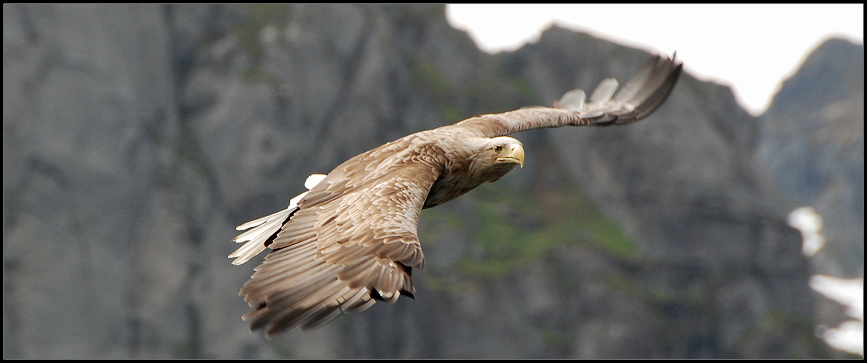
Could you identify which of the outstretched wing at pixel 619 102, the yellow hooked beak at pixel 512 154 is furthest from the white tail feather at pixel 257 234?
the outstretched wing at pixel 619 102

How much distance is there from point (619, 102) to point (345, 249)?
9563 mm

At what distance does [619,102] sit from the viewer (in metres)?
18.1

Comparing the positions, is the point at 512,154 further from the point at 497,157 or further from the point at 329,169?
the point at 329,169

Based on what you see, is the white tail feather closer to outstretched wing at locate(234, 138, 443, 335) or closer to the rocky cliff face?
outstretched wing at locate(234, 138, 443, 335)

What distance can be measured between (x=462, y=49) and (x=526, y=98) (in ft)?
22.7

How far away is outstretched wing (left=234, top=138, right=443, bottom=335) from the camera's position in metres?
8.91

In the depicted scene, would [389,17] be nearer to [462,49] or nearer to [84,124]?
[462,49]

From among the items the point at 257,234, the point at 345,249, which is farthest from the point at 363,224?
the point at 257,234

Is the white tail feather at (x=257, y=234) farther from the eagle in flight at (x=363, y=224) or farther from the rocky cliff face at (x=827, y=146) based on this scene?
A: the rocky cliff face at (x=827, y=146)

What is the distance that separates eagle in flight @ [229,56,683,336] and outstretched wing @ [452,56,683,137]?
0.61 feet

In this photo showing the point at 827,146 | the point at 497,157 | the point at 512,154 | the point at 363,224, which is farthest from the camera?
the point at 827,146

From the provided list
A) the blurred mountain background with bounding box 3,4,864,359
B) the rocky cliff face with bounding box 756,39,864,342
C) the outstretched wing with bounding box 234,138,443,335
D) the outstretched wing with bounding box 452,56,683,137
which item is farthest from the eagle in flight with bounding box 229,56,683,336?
the rocky cliff face with bounding box 756,39,864,342

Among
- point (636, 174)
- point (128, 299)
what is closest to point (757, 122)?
point (636, 174)

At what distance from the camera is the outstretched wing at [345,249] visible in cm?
891
